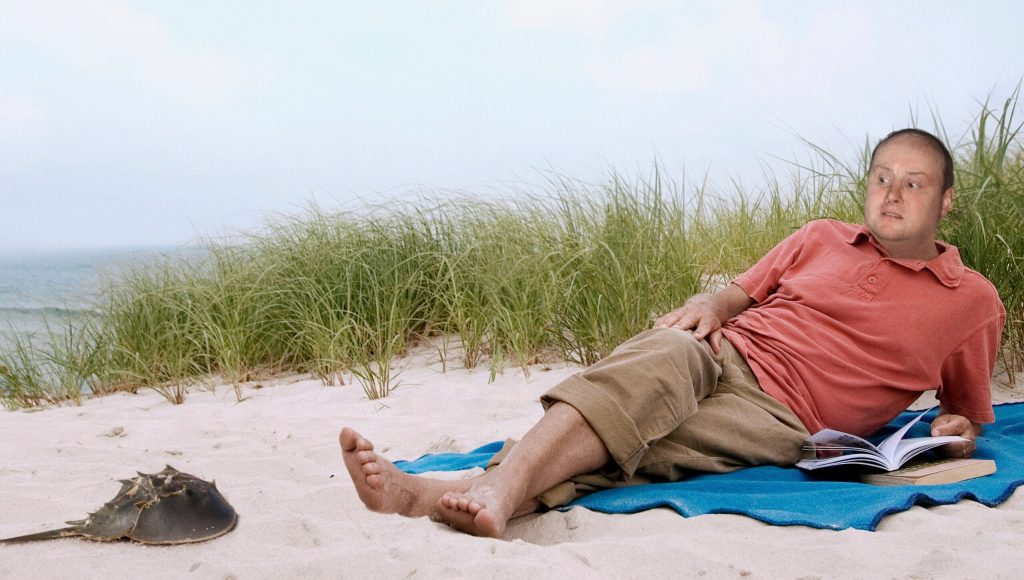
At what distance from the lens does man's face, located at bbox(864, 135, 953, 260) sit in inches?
105

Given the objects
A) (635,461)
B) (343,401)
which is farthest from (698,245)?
(635,461)

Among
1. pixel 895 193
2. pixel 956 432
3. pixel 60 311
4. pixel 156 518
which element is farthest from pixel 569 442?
pixel 60 311

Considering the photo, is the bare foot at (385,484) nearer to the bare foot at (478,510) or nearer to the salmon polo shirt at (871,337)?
the bare foot at (478,510)

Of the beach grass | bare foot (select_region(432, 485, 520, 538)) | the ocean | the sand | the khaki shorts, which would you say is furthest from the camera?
the ocean

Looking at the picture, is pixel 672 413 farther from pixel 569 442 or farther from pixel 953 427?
pixel 953 427

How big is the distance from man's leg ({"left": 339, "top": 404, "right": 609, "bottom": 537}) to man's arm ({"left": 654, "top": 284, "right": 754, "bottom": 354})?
55 cm

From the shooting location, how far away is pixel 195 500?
2.25 metres

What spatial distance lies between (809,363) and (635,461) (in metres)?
0.75

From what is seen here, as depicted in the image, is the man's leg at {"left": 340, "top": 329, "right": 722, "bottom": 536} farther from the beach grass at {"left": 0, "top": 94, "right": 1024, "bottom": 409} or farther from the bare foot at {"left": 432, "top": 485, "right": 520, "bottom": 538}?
the beach grass at {"left": 0, "top": 94, "right": 1024, "bottom": 409}

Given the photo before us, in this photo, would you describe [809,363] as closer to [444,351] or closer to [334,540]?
[334,540]

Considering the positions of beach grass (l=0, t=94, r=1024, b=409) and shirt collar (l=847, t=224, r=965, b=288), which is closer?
shirt collar (l=847, t=224, r=965, b=288)

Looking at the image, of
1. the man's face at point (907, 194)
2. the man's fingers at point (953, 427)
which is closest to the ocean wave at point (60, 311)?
the man's face at point (907, 194)

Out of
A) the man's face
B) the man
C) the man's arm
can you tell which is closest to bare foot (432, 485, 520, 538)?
the man

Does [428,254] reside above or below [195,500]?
above
